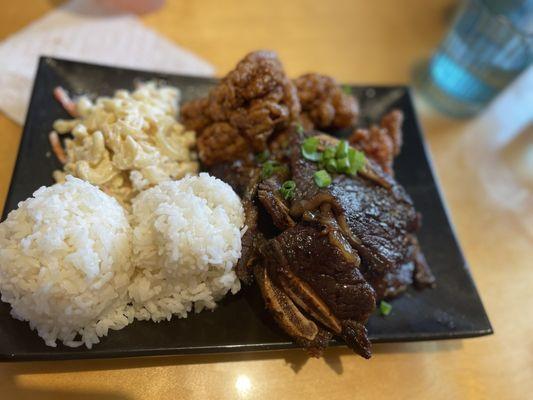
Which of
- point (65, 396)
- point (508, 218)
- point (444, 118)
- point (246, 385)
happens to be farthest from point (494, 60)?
point (65, 396)

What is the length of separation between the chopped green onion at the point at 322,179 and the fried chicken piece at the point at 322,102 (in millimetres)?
852

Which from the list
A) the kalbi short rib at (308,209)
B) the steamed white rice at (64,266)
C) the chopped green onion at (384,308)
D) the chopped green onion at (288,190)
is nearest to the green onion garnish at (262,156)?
the kalbi short rib at (308,209)

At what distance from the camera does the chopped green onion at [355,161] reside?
2.83 m

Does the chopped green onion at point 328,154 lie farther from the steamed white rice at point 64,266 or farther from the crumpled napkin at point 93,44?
the crumpled napkin at point 93,44

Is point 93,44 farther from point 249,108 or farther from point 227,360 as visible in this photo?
point 227,360

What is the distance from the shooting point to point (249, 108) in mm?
3025

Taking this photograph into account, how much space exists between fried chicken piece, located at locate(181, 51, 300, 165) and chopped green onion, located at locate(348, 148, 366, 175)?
56 cm

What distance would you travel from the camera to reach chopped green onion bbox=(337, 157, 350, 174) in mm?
2799

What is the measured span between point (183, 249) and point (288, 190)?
2.52ft

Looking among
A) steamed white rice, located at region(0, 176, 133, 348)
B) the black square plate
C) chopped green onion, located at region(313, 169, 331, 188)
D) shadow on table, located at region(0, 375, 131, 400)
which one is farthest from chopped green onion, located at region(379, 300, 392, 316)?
shadow on table, located at region(0, 375, 131, 400)

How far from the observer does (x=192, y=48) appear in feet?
14.5

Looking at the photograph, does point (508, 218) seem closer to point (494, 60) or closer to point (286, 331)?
point (494, 60)

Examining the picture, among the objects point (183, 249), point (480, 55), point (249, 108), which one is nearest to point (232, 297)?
point (183, 249)

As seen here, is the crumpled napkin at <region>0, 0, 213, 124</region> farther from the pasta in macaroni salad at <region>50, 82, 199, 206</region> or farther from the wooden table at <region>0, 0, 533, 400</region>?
the pasta in macaroni salad at <region>50, 82, 199, 206</region>
